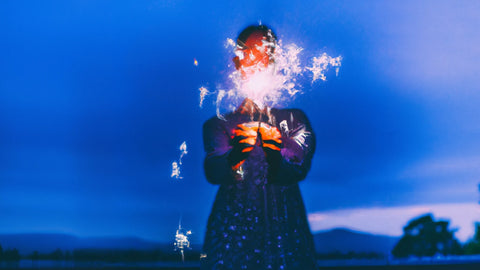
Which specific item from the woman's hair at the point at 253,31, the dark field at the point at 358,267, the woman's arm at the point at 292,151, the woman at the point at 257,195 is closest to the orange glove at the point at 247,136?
the woman at the point at 257,195

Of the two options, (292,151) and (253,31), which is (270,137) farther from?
(253,31)

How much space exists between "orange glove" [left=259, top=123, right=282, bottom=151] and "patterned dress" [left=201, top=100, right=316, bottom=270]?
0.18 feet

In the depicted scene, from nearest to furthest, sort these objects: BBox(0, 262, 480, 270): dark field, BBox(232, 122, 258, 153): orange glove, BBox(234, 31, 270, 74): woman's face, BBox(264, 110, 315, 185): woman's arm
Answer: BBox(232, 122, 258, 153): orange glove
BBox(264, 110, 315, 185): woman's arm
BBox(234, 31, 270, 74): woman's face
BBox(0, 262, 480, 270): dark field

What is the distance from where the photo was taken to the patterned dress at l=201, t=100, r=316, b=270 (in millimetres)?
2484

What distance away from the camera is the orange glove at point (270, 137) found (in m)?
2.40

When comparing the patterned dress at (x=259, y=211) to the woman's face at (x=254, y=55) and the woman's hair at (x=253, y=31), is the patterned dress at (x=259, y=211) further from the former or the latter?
the woman's hair at (x=253, y=31)

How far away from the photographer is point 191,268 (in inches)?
280

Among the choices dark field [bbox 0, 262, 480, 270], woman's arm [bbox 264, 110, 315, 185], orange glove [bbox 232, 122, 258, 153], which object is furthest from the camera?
dark field [bbox 0, 262, 480, 270]

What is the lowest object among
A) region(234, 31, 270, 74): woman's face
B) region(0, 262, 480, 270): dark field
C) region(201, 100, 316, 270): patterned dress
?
region(0, 262, 480, 270): dark field

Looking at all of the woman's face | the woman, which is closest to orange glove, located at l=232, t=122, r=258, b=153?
the woman

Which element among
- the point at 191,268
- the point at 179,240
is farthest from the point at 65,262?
the point at 179,240

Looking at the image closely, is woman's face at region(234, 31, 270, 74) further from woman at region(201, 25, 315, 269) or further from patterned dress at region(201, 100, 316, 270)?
patterned dress at region(201, 100, 316, 270)

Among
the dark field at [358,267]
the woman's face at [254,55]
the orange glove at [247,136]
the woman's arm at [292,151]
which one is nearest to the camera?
the orange glove at [247,136]

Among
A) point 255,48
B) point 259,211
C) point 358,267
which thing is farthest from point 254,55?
point 358,267
